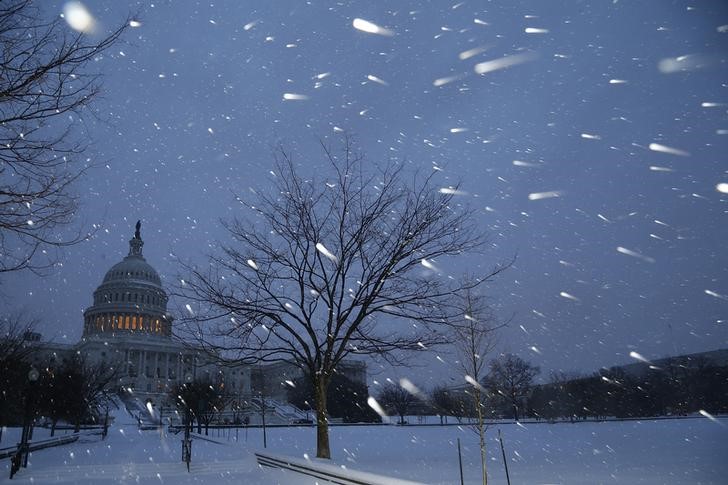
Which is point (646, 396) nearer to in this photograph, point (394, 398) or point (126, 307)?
point (394, 398)

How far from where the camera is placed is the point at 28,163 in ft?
21.6

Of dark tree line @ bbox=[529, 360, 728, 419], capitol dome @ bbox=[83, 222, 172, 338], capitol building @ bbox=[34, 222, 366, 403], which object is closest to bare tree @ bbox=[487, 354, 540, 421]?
dark tree line @ bbox=[529, 360, 728, 419]

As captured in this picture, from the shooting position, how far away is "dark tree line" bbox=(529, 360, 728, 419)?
81.8 m

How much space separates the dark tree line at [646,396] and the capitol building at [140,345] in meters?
54.4

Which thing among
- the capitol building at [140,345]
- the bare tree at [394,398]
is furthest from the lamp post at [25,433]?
the capitol building at [140,345]

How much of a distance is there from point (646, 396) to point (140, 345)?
98766 millimetres

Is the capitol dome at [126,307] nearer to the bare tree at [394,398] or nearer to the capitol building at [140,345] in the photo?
the capitol building at [140,345]

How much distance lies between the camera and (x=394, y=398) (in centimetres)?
8494

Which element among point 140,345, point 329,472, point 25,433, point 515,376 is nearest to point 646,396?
point 515,376

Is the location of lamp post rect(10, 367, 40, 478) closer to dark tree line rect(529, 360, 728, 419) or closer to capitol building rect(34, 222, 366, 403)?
dark tree line rect(529, 360, 728, 419)

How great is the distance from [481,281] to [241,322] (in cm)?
794

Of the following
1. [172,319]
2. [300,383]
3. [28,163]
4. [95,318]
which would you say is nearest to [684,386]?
[300,383]

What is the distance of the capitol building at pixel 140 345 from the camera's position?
10472 cm

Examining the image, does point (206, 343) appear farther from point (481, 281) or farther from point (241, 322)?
point (481, 281)
